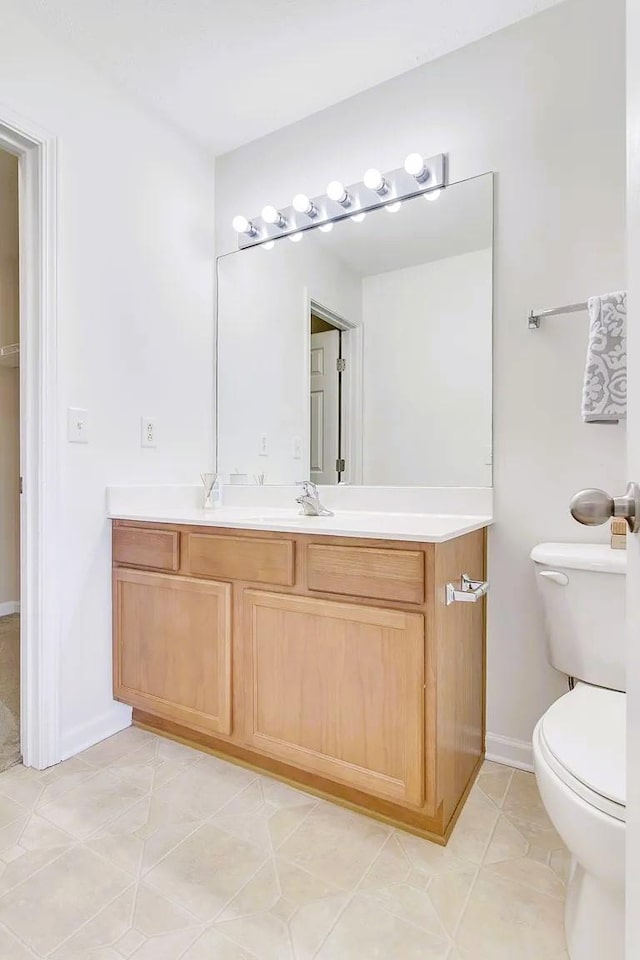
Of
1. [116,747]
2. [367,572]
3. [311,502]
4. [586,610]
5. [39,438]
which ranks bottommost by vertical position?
[116,747]

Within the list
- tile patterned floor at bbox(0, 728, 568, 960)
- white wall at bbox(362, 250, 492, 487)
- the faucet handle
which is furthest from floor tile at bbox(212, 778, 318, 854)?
white wall at bbox(362, 250, 492, 487)

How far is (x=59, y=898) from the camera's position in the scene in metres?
1.14

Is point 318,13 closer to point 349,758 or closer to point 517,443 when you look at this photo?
point 517,443

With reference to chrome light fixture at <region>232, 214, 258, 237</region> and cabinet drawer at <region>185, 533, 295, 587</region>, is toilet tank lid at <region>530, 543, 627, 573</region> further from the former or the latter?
chrome light fixture at <region>232, 214, 258, 237</region>

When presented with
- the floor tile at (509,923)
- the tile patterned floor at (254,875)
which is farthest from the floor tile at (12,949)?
the floor tile at (509,923)

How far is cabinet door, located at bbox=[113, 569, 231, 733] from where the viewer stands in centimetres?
162

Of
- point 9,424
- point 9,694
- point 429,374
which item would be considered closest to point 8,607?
point 9,424

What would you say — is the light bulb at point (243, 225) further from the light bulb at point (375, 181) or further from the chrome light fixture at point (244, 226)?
the light bulb at point (375, 181)

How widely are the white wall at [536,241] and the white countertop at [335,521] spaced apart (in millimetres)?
235

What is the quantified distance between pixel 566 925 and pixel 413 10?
2.40 m

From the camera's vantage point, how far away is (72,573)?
5.74 feet

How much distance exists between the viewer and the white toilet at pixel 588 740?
2.90 ft

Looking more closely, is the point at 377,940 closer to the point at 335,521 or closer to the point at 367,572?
the point at 367,572

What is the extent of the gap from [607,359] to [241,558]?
1144mm
